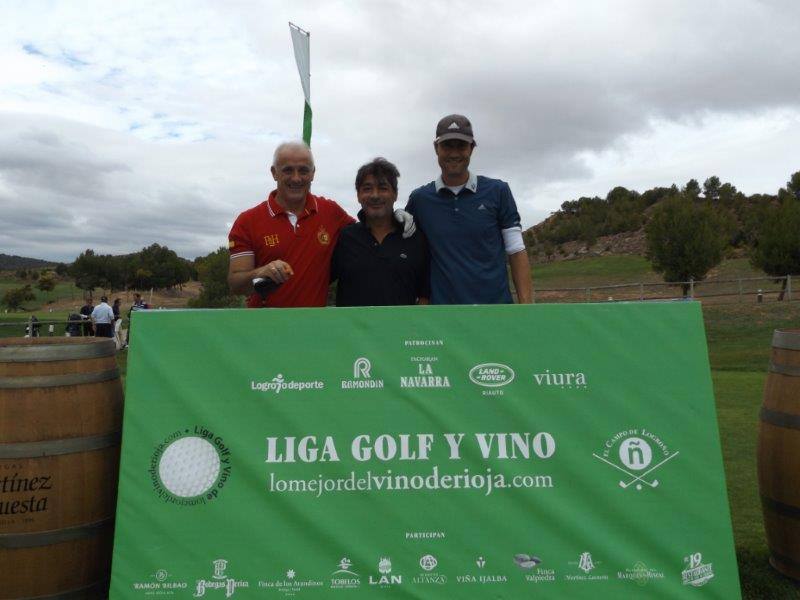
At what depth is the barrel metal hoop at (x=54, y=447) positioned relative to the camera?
9.25 ft

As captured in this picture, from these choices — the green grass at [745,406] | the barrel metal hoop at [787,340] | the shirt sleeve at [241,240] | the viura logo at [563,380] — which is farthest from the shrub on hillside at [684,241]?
the viura logo at [563,380]

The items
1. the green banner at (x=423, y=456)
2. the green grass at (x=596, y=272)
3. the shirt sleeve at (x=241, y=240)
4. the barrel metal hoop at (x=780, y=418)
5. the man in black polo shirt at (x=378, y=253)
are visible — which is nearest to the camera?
the green banner at (x=423, y=456)

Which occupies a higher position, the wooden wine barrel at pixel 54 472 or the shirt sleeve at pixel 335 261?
the shirt sleeve at pixel 335 261

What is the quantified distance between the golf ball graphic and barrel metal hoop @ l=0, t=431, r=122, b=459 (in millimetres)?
394

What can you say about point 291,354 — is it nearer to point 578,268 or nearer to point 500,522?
point 500,522

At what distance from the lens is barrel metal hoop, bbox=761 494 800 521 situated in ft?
10.4

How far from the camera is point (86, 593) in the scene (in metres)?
2.96

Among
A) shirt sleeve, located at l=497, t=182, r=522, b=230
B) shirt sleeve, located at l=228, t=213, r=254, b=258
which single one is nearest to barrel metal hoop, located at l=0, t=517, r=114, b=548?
shirt sleeve, located at l=228, t=213, r=254, b=258

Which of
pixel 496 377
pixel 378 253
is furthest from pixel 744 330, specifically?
pixel 496 377

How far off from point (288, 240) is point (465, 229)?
1.06m

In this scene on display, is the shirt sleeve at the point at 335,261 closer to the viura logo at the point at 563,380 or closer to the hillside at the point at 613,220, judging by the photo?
the viura logo at the point at 563,380

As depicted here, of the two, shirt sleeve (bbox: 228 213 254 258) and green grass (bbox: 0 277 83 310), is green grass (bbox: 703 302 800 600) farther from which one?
green grass (bbox: 0 277 83 310)

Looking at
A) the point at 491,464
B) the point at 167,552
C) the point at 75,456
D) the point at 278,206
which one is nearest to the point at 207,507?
the point at 167,552

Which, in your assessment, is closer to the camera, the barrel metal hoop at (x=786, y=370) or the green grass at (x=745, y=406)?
the barrel metal hoop at (x=786, y=370)
